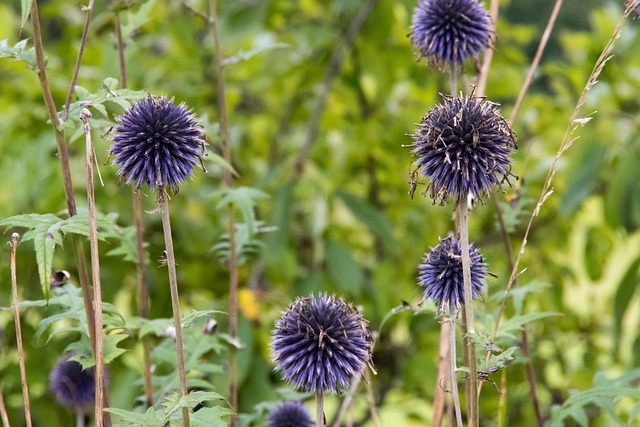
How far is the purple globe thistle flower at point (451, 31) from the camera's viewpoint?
1.72 m

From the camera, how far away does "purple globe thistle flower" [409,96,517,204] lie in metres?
1.26

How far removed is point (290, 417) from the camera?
171cm

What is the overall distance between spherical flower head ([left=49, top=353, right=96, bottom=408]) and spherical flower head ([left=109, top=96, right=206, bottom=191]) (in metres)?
0.80

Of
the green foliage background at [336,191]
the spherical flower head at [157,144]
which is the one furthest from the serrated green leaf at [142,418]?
the green foliage background at [336,191]

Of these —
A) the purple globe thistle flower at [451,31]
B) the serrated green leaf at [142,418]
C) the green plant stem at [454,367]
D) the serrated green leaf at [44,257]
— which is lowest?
the serrated green leaf at [142,418]

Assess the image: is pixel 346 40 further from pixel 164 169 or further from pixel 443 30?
pixel 164 169

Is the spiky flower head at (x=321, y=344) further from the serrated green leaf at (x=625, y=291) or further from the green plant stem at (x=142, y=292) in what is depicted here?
the serrated green leaf at (x=625, y=291)

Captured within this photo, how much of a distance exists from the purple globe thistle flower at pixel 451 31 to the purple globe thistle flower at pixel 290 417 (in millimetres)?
794

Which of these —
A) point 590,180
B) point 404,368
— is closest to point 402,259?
point 404,368

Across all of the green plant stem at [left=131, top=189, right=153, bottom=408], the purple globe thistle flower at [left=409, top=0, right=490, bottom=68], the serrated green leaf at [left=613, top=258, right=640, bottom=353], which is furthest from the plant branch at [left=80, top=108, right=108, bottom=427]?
the serrated green leaf at [left=613, top=258, right=640, bottom=353]

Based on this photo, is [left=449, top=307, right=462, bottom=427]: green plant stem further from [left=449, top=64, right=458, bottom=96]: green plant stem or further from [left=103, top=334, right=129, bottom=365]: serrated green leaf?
[left=103, top=334, right=129, bottom=365]: serrated green leaf

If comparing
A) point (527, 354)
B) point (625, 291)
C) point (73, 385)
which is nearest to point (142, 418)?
point (73, 385)

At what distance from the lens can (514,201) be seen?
1.89m

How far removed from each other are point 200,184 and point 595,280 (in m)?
1.86
